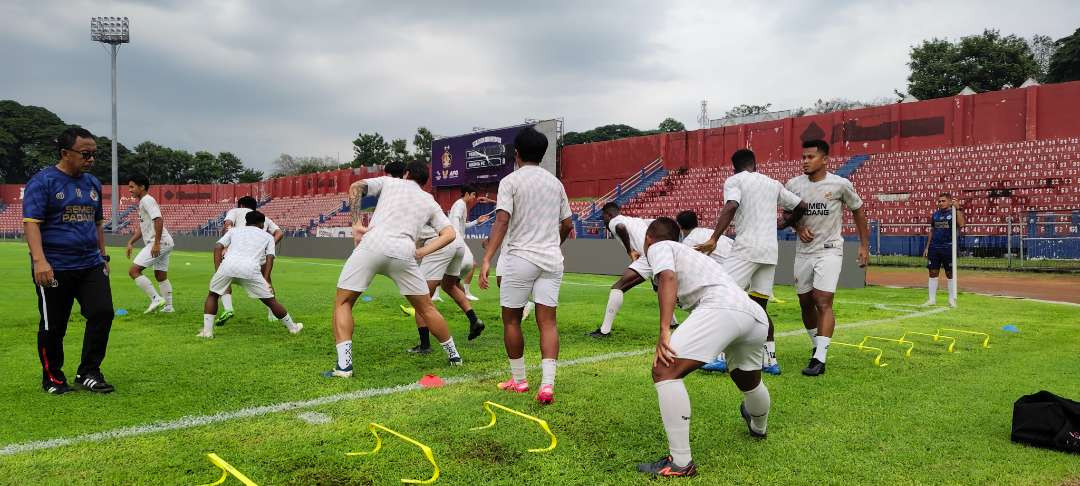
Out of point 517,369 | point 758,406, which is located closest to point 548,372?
point 517,369

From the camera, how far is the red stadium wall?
2569 centimetres

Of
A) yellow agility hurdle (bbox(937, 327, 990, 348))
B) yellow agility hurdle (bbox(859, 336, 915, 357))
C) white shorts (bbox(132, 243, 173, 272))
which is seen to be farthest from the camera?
white shorts (bbox(132, 243, 173, 272))

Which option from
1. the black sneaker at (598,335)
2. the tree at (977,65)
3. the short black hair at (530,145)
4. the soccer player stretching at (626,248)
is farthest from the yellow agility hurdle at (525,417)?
the tree at (977,65)

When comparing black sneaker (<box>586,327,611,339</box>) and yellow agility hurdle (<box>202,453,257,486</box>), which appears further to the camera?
black sneaker (<box>586,327,611,339</box>)

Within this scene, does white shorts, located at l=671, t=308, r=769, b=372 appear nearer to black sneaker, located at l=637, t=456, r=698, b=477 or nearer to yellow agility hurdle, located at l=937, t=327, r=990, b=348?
black sneaker, located at l=637, t=456, r=698, b=477

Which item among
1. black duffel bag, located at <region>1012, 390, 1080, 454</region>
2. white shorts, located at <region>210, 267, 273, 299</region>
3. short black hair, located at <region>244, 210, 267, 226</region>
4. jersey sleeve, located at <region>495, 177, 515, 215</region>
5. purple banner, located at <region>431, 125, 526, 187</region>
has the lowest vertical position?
black duffel bag, located at <region>1012, 390, 1080, 454</region>

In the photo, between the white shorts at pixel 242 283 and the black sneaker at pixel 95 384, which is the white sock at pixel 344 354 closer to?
the black sneaker at pixel 95 384

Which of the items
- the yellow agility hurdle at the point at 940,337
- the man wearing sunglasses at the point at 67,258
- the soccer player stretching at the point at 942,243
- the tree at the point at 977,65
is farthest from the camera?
the tree at the point at 977,65

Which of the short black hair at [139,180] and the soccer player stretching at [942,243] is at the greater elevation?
the short black hair at [139,180]

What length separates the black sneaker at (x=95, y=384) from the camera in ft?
15.6

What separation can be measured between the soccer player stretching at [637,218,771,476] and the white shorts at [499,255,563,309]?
1312 mm

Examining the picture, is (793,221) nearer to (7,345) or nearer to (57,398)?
(57,398)

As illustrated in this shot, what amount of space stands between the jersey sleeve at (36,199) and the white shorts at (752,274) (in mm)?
5150

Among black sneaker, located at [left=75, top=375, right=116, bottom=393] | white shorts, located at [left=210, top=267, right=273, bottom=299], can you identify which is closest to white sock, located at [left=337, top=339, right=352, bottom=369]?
black sneaker, located at [left=75, top=375, right=116, bottom=393]
